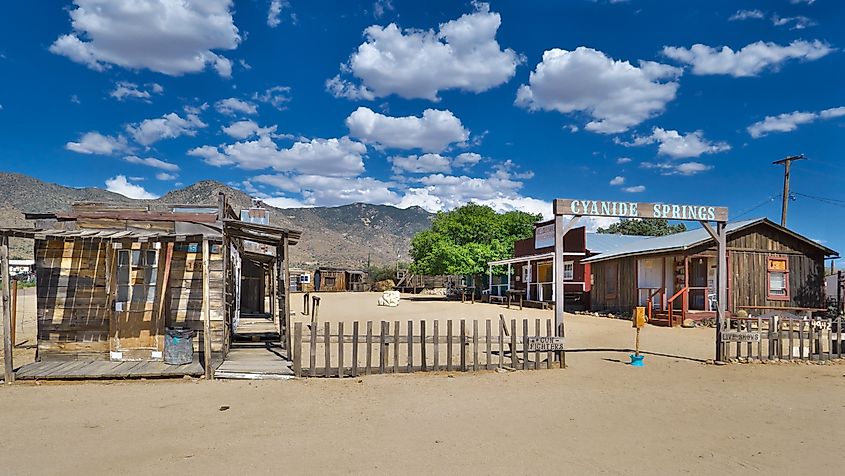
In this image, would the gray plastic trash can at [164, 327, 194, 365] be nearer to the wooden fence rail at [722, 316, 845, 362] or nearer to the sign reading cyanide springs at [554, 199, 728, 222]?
the sign reading cyanide springs at [554, 199, 728, 222]

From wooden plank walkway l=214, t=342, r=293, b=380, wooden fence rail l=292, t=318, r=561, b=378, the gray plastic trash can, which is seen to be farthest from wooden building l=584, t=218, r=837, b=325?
the gray plastic trash can

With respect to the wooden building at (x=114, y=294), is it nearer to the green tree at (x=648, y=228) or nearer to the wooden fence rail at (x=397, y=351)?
the wooden fence rail at (x=397, y=351)

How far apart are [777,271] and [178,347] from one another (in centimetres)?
2291

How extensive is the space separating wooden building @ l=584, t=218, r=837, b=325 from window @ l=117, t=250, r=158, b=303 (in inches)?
689

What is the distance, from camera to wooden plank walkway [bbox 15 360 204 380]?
1021 centimetres

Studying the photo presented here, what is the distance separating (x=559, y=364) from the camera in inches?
477

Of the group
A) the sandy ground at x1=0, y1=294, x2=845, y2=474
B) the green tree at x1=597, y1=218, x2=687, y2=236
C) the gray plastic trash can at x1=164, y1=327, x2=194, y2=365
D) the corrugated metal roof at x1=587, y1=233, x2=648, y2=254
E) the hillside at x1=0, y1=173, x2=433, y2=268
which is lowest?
the sandy ground at x1=0, y1=294, x2=845, y2=474

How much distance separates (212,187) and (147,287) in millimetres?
109742

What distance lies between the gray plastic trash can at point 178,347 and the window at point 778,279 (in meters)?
22.3

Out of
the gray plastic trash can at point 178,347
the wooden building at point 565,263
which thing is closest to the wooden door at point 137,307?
the gray plastic trash can at point 178,347

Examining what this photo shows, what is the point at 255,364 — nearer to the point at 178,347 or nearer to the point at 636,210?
the point at 178,347

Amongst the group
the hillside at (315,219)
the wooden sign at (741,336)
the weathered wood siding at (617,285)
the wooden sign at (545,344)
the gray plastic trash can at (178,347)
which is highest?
the hillside at (315,219)

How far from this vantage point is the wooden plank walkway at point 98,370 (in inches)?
402

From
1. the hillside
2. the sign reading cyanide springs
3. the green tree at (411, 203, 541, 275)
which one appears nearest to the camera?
the sign reading cyanide springs
